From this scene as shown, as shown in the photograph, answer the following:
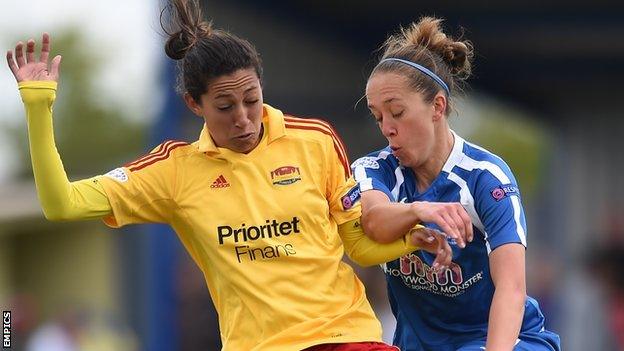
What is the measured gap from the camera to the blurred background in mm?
13148

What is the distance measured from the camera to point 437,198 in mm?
5723

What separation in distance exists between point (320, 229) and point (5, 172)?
43090 mm

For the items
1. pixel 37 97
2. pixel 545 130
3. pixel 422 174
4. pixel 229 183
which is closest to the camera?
pixel 37 97

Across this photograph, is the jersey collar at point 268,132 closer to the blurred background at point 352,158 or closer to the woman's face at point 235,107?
the woman's face at point 235,107

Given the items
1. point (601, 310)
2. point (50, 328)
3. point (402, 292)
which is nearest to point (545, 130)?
point (601, 310)

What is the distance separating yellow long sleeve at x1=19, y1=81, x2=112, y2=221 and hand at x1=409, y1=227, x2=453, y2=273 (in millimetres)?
1265

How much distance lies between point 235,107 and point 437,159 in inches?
37.7

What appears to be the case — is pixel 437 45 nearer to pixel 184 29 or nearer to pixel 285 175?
pixel 285 175

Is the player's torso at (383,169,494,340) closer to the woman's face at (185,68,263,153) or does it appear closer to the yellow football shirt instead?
the yellow football shirt

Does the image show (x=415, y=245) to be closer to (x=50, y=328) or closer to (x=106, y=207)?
(x=106, y=207)

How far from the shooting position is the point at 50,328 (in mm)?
18984

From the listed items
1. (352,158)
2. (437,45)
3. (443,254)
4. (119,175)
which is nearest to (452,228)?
(443,254)

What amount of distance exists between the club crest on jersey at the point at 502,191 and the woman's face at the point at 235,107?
3.20 feet

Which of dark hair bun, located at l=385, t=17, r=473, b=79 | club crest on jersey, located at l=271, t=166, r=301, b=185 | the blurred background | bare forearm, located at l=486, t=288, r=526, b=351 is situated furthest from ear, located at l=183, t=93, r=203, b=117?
the blurred background
